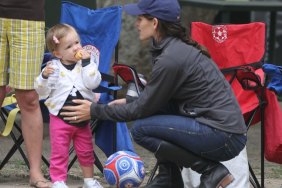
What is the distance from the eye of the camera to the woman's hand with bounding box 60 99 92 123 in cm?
558

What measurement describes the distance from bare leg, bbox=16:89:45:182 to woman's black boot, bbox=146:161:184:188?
0.83 meters

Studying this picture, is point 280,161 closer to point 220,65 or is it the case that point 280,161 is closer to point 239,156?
point 239,156

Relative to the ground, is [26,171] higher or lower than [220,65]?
lower

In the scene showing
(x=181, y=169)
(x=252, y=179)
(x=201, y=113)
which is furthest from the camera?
(x=252, y=179)

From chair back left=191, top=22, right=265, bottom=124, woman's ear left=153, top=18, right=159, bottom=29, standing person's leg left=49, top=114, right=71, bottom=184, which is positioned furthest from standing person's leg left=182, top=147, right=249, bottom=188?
woman's ear left=153, top=18, right=159, bottom=29

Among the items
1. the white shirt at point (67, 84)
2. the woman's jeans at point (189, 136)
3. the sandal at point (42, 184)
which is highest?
the white shirt at point (67, 84)

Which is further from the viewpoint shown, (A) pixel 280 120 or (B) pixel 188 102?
(A) pixel 280 120

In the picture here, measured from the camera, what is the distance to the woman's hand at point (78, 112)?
5.58 metres

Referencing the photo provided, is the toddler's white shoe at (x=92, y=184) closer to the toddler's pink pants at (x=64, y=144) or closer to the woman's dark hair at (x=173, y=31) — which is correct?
the toddler's pink pants at (x=64, y=144)

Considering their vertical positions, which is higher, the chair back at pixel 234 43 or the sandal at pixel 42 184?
the chair back at pixel 234 43

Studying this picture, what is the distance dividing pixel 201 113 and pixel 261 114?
3.06 ft

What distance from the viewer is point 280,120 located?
240 inches

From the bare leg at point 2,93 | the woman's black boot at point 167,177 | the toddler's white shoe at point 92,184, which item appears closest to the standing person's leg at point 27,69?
the bare leg at point 2,93

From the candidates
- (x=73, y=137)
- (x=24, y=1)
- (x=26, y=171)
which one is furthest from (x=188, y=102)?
(x=26, y=171)
